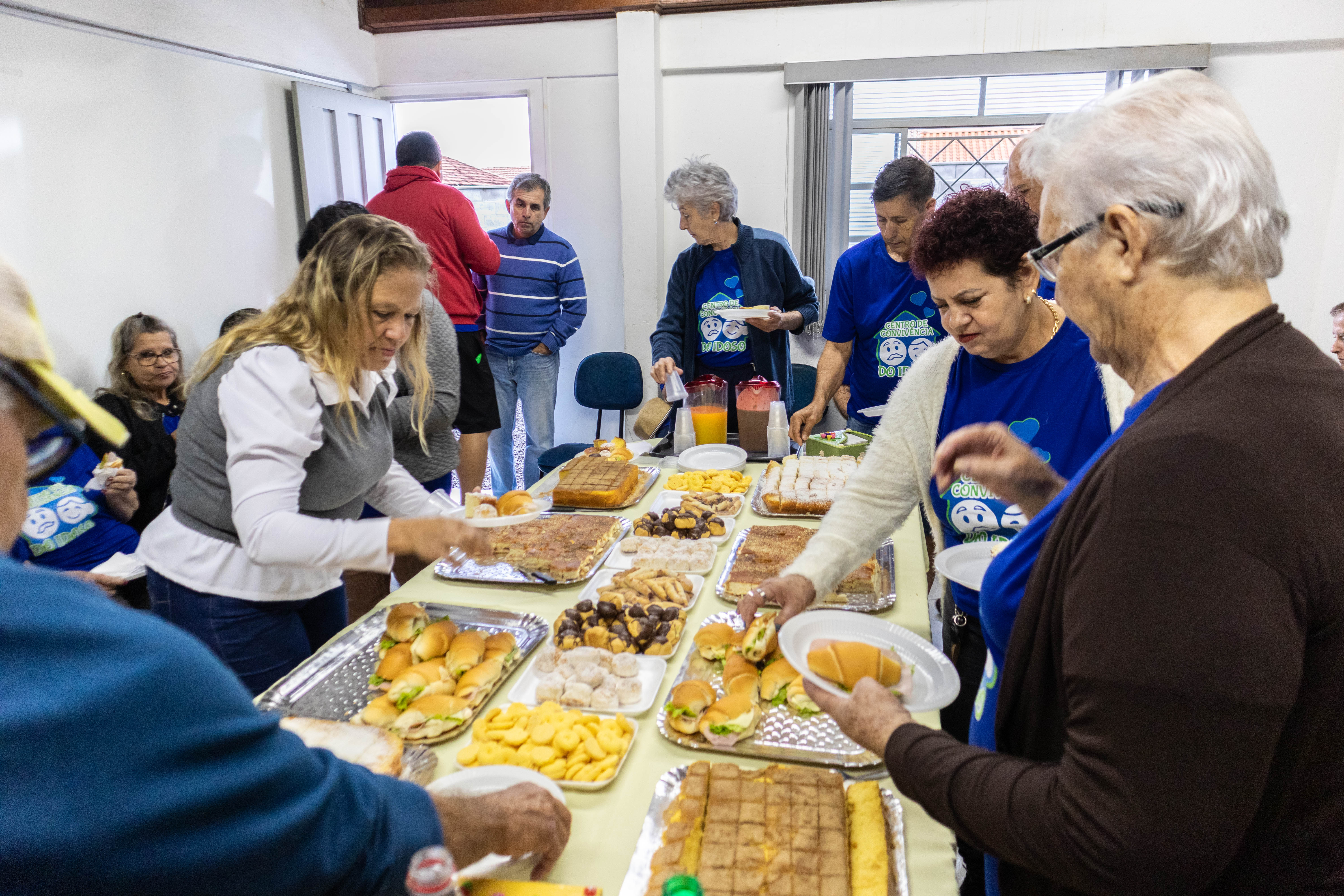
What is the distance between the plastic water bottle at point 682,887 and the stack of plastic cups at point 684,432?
2.53m

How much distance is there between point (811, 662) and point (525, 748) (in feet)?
1.76

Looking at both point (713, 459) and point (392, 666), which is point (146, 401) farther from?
point (392, 666)

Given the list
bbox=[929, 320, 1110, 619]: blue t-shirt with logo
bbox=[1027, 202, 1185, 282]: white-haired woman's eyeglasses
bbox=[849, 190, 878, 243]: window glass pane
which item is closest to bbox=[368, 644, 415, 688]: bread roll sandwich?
bbox=[929, 320, 1110, 619]: blue t-shirt with logo

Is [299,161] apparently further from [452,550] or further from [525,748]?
[525,748]

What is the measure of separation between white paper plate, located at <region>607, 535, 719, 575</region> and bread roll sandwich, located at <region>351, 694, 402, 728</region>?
0.75m

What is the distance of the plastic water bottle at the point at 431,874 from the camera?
28.5 inches

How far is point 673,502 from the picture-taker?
9.46ft

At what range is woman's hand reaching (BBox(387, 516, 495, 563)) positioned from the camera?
168 centimetres

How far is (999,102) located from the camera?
527 cm

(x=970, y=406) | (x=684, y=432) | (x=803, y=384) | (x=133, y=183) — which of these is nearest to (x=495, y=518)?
(x=970, y=406)

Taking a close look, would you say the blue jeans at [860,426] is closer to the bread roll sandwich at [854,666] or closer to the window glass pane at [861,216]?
the window glass pane at [861,216]

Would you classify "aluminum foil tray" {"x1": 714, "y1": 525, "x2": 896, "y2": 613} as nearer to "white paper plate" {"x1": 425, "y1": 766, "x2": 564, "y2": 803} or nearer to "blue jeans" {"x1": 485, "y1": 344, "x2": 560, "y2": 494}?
"white paper plate" {"x1": 425, "y1": 766, "x2": 564, "y2": 803}

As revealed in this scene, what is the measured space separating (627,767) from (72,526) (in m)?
2.74

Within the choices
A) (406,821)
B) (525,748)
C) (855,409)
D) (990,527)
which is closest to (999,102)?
(855,409)
